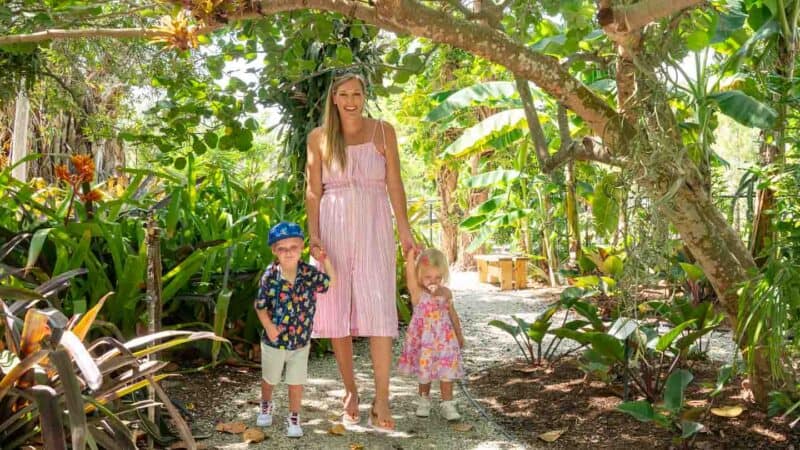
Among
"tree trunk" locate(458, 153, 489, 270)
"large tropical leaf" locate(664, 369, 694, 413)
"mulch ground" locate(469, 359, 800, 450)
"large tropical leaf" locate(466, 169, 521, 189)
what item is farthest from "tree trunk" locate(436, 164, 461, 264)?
"large tropical leaf" locate(664, 369, 694, 413)

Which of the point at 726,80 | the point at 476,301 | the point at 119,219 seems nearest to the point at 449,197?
the point at 476,301

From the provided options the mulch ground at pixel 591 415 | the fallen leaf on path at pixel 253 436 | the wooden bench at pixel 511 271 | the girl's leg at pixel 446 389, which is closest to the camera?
the mulch ground at pixel 591 415

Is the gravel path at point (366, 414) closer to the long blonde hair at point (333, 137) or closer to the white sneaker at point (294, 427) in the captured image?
the white sneaker at point (294, 427)

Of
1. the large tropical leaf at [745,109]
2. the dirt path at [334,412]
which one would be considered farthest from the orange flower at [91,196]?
the large tropical leaf at [745,109]

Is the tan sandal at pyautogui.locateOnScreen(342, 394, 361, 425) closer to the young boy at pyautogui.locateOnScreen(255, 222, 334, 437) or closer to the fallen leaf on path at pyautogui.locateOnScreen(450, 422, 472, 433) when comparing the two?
the young boy at pyautogui.locateOnScreen(255, 222, 334, 437)

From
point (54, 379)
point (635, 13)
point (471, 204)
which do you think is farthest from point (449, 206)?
point (54, 379)

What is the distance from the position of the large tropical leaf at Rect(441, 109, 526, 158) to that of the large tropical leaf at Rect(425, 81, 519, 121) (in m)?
0.20

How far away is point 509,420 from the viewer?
11.8 ft

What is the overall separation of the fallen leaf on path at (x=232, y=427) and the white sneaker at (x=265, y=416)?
7 centimetres

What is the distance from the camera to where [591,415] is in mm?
3494

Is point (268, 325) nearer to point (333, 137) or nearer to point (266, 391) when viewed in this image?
point (266, 391)

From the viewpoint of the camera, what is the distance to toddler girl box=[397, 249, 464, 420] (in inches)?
142

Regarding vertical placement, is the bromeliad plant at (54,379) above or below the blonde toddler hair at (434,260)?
below

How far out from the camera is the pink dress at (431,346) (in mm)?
3602
